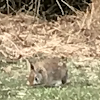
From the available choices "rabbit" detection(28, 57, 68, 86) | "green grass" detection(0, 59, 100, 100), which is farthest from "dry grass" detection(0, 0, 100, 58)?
"rabbit" detection(28, 57, 68, 86)

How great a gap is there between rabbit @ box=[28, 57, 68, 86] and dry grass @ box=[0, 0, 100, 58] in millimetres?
457

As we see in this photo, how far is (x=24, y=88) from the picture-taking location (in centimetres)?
188

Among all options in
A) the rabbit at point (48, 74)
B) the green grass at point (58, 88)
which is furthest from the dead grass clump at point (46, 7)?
the rabbit at point (48, 74)

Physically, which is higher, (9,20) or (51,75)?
(9,20)

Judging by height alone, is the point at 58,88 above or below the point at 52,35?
below

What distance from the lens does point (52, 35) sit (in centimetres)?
274

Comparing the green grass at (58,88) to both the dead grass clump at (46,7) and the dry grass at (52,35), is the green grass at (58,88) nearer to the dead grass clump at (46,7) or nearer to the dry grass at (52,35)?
the dry grass at (52,35)

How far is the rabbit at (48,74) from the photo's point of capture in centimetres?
187

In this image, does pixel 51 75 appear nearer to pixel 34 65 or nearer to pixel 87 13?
pixel 34 65

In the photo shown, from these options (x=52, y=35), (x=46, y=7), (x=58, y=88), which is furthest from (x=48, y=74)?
(x=46, y=7)

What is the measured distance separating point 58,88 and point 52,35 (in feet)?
2.99

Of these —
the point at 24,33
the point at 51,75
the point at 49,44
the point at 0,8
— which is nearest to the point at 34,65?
the point at 51,75

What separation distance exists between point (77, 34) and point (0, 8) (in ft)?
2.86

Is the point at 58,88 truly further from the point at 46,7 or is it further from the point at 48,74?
the point at 46,7
